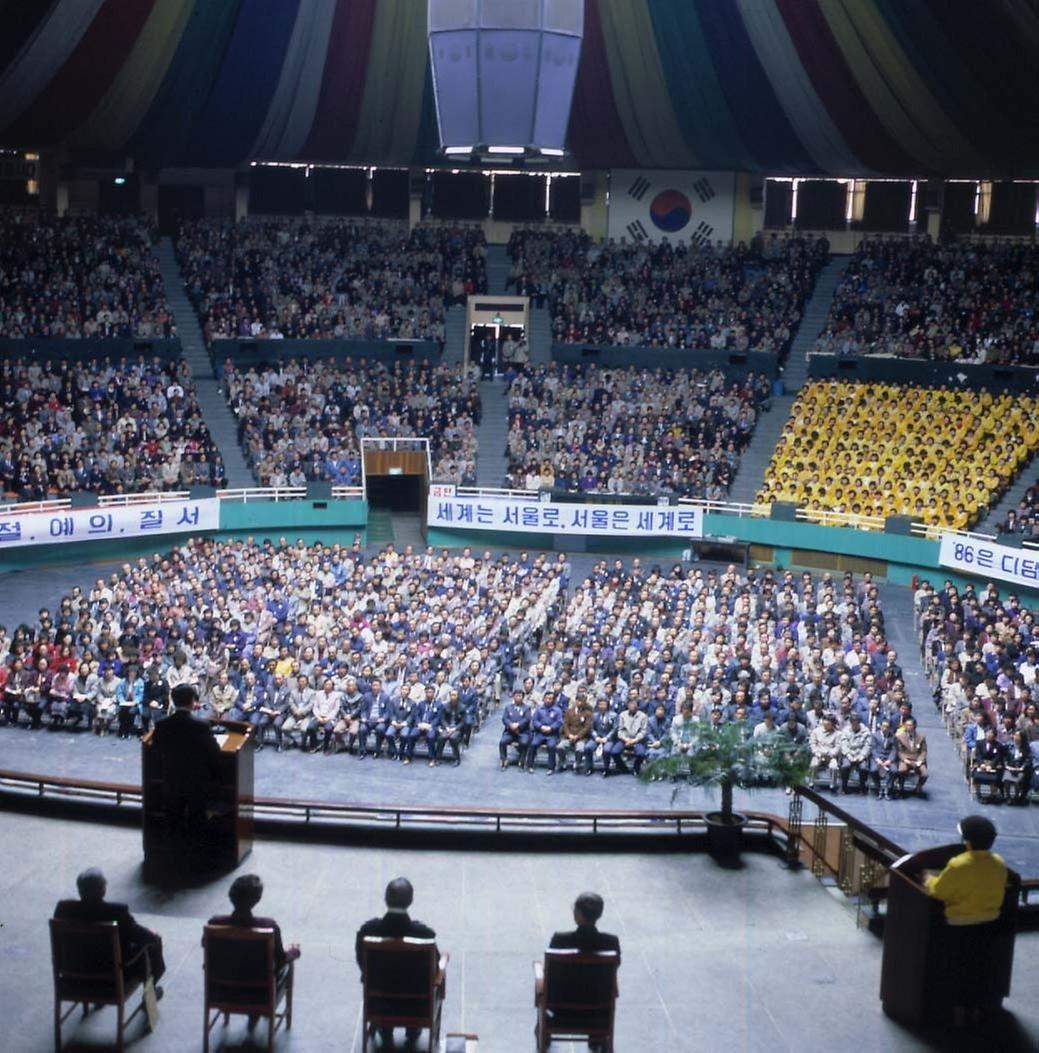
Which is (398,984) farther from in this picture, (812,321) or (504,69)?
(812,321)

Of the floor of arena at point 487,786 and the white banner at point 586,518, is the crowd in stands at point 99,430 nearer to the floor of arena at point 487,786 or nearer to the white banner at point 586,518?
the white banner at point 586,518

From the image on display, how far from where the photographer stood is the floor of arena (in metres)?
16.5

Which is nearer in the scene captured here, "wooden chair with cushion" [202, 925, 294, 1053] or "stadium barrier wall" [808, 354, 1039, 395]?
"wooden chair with cushion" [202, 925, 294, 1053]

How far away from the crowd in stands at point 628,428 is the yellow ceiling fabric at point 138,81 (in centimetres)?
1096

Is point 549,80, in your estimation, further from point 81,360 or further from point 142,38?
point 81,360

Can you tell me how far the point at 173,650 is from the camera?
20.0 meters

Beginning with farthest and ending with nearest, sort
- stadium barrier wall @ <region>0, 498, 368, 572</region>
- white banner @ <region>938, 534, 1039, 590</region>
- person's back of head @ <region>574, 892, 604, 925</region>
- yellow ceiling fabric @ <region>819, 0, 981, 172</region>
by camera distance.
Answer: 1. yellow ceiling fabric @ <region>819, 0, 981, 172</region>
2. stadium barrier wall @ <region>0, 498, 368, 572</region>
3. white banner @ <region>938, 534, 1039, 590</region>
4. person's back of head @ <region>574, 892, 604, 925</region>

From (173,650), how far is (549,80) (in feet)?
30.2

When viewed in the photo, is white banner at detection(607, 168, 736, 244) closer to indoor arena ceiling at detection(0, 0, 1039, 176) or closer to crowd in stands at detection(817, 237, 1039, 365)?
indoor arena ceiling at detection(0, 0, 1039, 176)

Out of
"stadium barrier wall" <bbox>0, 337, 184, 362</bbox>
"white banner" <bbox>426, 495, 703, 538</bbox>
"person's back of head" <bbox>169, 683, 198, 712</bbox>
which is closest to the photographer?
"person's back of head" <bbox>169, 683, 198, 712</bbox>

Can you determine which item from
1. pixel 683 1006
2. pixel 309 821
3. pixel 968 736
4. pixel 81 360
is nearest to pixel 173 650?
pixel 309 821

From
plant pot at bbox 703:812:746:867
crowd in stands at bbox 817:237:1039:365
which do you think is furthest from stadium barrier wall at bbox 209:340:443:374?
plant pot at bbox 703:812:746:867

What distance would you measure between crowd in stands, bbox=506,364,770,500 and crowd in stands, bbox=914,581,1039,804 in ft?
26.8

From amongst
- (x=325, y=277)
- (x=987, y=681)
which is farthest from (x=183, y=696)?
(x=325, y=277)
